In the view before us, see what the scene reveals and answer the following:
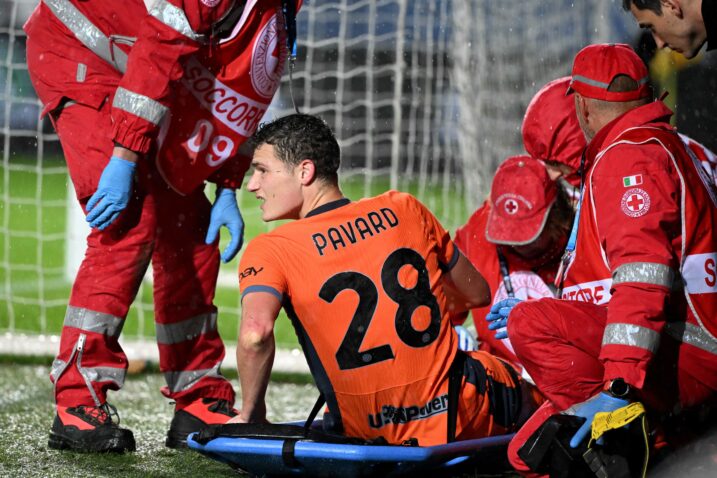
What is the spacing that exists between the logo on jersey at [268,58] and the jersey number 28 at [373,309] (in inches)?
38.3

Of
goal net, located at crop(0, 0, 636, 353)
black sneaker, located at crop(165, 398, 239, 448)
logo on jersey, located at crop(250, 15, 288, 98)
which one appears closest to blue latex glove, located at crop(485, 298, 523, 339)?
black sneaker, located at crop(165, 398, 239, 448)

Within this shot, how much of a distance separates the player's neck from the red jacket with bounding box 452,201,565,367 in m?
0.88

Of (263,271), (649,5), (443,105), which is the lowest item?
(263,271)

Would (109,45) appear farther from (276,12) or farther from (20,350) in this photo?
(20,350)

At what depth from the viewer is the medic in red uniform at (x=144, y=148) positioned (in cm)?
329

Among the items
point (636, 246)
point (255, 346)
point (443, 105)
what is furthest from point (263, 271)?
point (443, 105)

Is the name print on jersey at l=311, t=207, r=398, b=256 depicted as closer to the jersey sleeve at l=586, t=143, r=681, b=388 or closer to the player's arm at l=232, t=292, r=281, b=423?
the player's arm at l=232, t=292, r=281, b=423

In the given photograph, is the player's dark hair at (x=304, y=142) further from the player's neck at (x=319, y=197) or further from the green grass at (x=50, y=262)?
the green grass at (x=50, y=262)

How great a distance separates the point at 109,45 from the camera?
3.47m

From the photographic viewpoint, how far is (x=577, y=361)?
9.23 feet

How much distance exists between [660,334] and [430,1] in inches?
249

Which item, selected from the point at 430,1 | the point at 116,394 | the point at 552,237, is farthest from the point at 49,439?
the point at 430,1

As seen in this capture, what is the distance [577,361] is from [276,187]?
1007 mm

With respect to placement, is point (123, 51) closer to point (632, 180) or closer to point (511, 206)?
point (511, 206)
